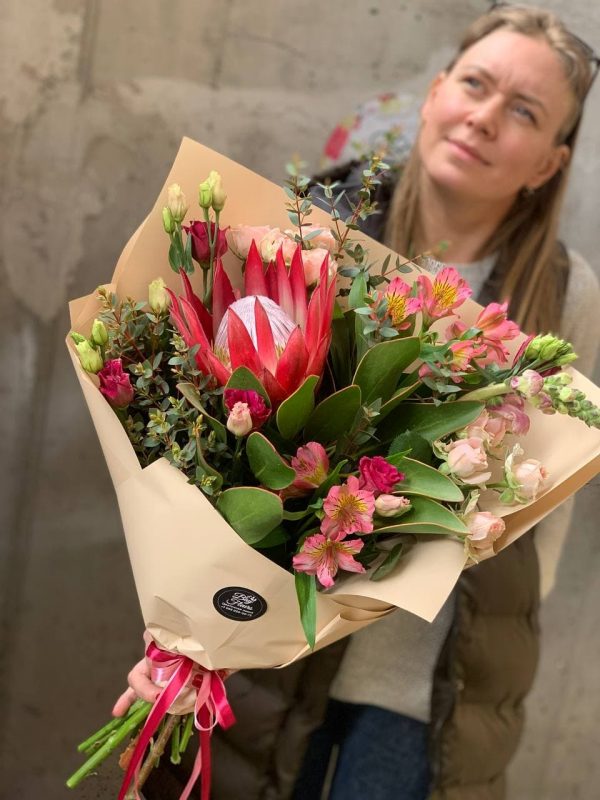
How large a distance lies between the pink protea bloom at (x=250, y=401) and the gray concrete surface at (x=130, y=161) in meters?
0.79

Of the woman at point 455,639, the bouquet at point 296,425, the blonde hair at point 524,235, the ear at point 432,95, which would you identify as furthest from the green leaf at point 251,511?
the ear at point 432,95

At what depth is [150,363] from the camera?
30.7 inches

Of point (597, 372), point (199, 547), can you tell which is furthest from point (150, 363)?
point (597, 372)

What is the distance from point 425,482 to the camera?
72cm

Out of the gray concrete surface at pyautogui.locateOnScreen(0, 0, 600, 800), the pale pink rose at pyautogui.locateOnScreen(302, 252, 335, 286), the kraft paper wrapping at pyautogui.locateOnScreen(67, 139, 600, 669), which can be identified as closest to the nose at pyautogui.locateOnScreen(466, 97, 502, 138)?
the gray concrete surface at pyautogui.locateOnScreen(0, 0, 600, 800)

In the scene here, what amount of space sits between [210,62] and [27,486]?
33.3 inches

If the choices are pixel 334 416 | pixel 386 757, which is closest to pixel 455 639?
pixel 386 757

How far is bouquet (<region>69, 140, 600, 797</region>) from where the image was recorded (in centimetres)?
72

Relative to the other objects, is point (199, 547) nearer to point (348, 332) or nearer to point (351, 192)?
point (348, 332)

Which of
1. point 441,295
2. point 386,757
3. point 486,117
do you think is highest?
point 486,117

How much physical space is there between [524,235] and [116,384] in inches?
32.4

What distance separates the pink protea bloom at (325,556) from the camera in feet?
2.35

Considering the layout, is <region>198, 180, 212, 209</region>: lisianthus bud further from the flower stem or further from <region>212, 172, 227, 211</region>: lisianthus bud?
the flower stem

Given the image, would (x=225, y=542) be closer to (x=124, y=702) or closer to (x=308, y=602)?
(x=308, y=602)
